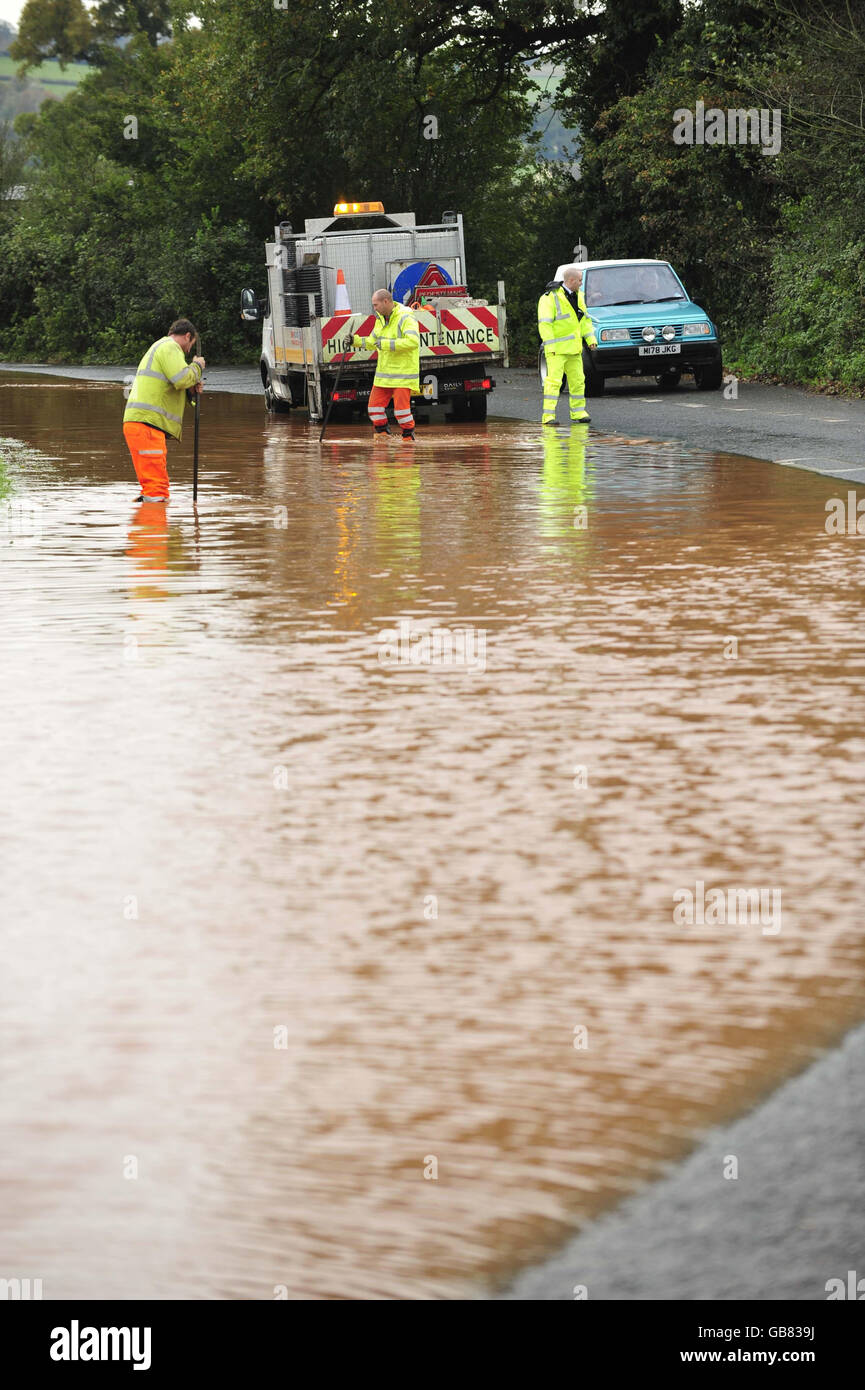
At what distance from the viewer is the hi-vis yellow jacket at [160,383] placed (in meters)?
15.4

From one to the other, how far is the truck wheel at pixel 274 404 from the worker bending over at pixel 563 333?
612cm

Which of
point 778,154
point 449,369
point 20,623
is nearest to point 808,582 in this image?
point 20,623

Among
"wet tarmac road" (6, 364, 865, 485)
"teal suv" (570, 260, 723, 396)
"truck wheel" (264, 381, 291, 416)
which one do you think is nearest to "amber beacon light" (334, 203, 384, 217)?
"truck wheel" (264, 381, 291, 416)

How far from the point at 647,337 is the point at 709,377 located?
1332mm

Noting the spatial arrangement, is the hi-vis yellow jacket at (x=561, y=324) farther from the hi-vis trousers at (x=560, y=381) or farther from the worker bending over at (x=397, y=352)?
the worker bending over at (x=397, y=352)

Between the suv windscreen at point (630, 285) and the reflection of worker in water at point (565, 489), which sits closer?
the reflection of worker in water at point (565, 489)

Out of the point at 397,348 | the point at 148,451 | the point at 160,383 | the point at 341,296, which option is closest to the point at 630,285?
the point at 341,296

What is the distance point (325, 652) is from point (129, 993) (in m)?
4.26

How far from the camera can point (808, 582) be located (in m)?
10.5

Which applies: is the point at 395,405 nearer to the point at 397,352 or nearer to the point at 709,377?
the point at 397,352

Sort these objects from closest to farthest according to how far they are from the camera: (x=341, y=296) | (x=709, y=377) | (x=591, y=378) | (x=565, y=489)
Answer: (x=565, y=489) < (x=341, y=296) < (x=591, y=378) < (x=709, y=377)

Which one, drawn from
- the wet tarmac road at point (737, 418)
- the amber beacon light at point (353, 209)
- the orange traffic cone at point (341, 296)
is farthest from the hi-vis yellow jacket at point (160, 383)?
the amber beacon light at point (353, 209)

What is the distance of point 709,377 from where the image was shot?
87.1 feet

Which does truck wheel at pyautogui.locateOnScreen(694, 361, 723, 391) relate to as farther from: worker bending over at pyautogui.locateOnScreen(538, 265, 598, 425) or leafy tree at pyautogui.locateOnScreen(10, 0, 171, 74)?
leafy tree at pyautogui.locateOnScreen(10, 0, 171, 74)
